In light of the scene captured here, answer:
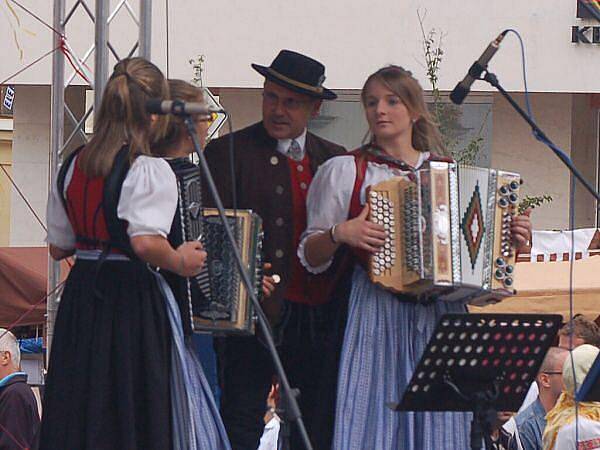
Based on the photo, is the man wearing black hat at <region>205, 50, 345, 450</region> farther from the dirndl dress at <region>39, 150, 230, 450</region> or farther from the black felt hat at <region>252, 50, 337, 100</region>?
the dirndl dress at <region>39, 150, 230, 450</region>

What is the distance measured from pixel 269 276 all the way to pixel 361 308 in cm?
35

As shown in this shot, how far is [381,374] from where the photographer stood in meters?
4.40

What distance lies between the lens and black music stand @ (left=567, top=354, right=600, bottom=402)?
3.66 m

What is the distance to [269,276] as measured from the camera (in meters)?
4.37

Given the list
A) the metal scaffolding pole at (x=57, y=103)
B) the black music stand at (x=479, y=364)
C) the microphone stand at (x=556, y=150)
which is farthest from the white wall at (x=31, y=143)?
the black music stand at (x=479, y=364)

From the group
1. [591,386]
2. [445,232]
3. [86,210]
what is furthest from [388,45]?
[591,386]

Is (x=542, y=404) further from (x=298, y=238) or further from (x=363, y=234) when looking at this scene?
(x=363, y=234)

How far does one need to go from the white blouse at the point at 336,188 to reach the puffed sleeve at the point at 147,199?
66 cm

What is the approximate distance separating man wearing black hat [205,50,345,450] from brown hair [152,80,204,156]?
0.41 meters

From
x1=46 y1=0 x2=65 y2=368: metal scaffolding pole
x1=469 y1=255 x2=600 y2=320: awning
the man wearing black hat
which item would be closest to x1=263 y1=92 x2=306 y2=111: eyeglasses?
the man wearing black hat

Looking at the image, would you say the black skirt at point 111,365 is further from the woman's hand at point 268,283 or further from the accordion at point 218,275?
the woman's hand at point 268,283

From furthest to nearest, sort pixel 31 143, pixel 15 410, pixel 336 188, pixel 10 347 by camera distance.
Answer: pixel 31 143
pixel 10 347
pixel 15 410
pixel 336 188

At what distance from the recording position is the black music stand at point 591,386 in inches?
144

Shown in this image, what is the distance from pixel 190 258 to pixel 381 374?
0.93 meters
